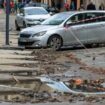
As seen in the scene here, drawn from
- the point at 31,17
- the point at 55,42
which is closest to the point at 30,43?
the point at 55,42

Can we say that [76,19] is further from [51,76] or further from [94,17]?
[51,76]

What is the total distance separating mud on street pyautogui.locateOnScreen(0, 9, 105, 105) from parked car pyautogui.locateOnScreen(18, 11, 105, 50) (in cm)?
87

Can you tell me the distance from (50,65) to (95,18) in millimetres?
7244

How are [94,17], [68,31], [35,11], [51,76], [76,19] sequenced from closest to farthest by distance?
[51,76] < [68,31] < [76,19] < [94,17] < [35,11]

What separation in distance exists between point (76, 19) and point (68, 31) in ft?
3.17

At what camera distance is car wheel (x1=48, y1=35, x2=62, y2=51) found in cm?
2180

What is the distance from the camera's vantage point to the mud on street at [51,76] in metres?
10.8

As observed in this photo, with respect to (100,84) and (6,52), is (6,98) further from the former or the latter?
(6,52)

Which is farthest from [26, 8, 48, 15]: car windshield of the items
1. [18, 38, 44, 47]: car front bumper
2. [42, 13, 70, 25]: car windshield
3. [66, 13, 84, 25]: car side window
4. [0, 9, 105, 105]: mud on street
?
[0, 9, 105, 105]: mud on street

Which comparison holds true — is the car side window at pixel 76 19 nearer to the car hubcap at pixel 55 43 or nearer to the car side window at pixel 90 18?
the car side window at pixel 90 18

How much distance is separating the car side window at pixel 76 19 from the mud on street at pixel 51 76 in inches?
76.2

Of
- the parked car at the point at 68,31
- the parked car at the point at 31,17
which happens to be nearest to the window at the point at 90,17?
the parked car at the point at 68,31

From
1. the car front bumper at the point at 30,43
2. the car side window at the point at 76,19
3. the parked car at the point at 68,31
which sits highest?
the car side window at the point at 76,19

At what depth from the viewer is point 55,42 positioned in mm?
21859
